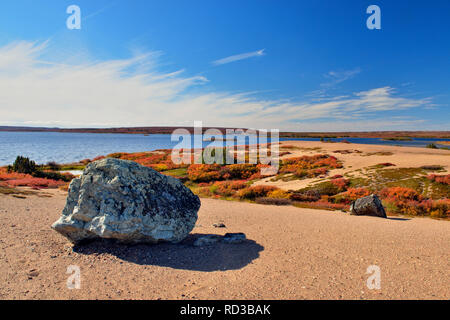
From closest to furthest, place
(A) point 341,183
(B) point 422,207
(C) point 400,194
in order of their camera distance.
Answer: (B) point 422,207 < (C) point 400,194 < (A) point 341,183

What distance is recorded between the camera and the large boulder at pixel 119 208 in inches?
282

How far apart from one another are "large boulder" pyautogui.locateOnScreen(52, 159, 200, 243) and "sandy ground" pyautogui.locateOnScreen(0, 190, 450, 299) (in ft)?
1.69

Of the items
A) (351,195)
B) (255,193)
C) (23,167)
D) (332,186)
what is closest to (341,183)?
(332,186)

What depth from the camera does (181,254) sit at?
7.51 meters

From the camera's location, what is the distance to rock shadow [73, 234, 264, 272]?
6.93 m

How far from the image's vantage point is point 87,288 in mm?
5562

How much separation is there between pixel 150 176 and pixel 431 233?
10806mm

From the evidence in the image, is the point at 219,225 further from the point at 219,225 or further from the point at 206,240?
the point at 206,240

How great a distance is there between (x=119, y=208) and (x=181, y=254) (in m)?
2.21

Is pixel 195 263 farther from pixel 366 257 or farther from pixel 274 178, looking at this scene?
pixel 274 178

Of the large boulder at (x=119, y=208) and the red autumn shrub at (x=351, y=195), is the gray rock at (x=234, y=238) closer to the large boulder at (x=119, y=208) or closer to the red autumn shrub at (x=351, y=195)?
the large boulder at (x=119, y=208)

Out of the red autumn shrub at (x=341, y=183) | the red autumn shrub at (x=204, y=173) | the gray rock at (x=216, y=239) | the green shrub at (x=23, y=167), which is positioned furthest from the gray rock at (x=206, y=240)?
the green shrub at (x=23, y=167)
